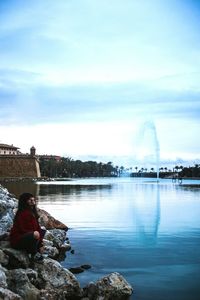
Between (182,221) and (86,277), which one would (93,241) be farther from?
(182,221)

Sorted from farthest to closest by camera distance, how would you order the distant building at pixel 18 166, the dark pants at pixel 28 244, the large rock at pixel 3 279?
the distant building at pixel 18 166 < the dark pants at pixel 28 244 < the large rock at pixel 3 279

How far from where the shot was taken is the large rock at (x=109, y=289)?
31.2 feet

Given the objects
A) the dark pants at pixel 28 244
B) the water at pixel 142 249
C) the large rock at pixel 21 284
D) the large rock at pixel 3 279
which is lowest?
the water at pixel 142 249

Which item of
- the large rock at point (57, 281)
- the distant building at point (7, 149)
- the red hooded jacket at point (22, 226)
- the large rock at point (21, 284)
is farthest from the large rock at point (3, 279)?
the distant building at point (7, 149)

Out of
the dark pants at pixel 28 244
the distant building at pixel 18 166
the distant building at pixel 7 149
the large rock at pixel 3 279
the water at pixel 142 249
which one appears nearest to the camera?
the large rock at pixel 3 279

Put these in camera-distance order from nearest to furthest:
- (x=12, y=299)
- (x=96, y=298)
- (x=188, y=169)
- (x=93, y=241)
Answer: (x=12, y=299) < (x=96, y=298) < (x=93, y=241) < (x=188, y=169)

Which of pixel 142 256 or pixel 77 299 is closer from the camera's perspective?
pixel 77 299

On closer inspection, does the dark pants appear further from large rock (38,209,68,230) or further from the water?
large rock (38,209,68,230)

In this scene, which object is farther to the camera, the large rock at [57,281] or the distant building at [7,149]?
the distant building at [7,149]

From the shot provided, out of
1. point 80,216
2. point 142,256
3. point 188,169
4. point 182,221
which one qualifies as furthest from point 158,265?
point 188,169

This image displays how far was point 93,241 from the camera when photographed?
17.2 m

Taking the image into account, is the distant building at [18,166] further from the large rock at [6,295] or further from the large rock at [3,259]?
the large rock at [6,295]

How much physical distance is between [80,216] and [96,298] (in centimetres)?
1598

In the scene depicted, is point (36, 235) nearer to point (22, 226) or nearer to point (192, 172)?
point (22, 226)
